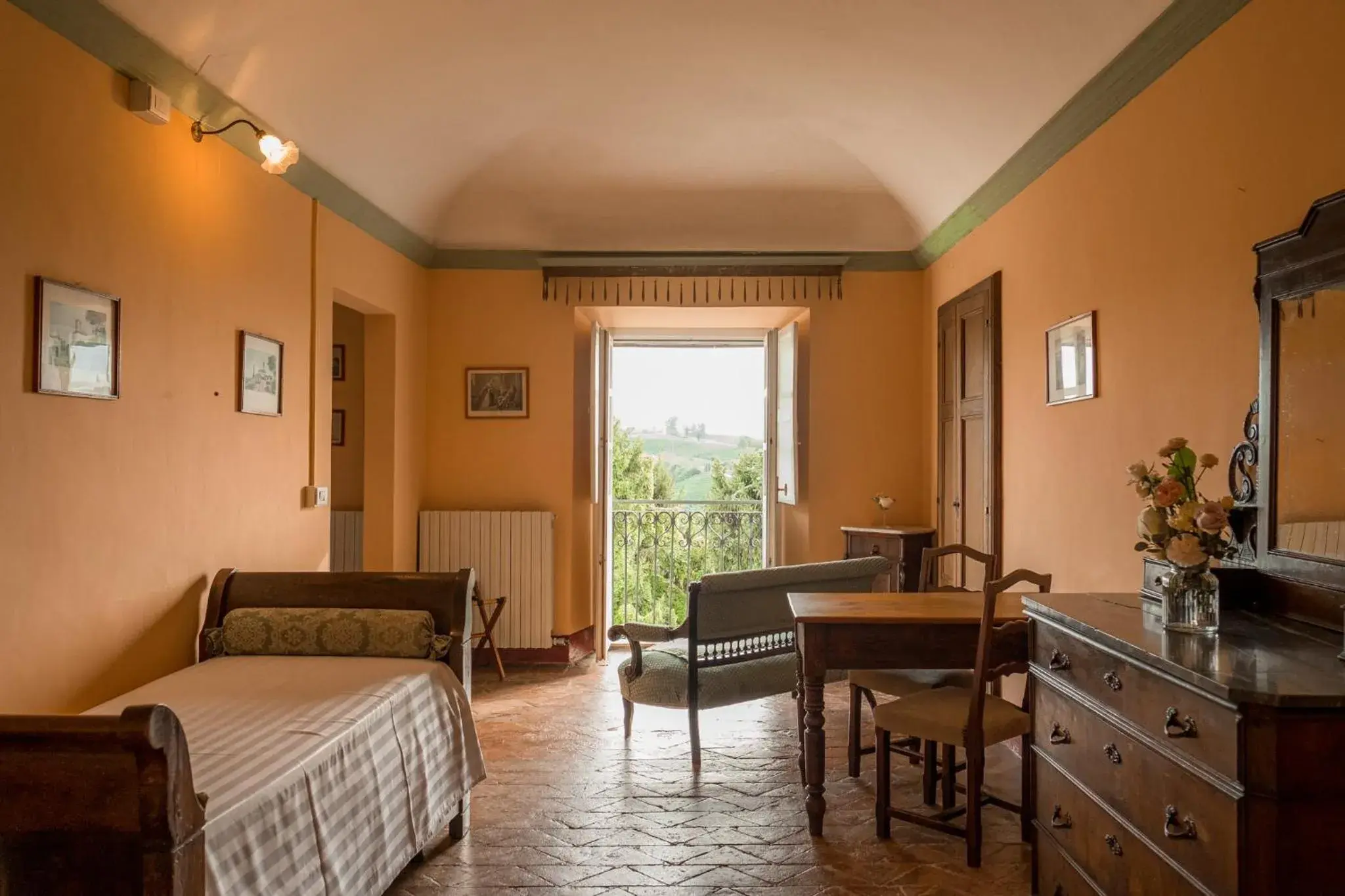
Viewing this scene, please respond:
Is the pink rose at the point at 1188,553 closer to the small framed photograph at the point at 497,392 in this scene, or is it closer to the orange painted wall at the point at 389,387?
the orange painted wall at the point at 389,387

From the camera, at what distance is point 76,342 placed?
8.99 ft

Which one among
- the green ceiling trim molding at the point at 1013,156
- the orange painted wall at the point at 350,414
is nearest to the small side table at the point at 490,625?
the orange painted wall at the point at 350,414

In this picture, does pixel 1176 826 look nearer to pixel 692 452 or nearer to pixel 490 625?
pixel 490 625

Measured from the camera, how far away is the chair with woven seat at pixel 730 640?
3877mm

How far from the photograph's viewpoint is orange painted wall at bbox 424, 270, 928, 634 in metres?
6.12

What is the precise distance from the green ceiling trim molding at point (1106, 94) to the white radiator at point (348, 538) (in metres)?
4.27

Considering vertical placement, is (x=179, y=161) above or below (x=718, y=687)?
above

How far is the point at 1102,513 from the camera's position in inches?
134

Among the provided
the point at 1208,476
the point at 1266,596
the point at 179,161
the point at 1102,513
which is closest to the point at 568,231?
the point at 179,161

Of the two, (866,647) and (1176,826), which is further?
(866,647)

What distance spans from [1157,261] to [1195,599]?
138 centimetres

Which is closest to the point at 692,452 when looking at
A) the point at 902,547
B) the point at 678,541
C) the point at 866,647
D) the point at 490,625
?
the point at 678,541

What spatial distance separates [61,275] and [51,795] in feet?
5.45

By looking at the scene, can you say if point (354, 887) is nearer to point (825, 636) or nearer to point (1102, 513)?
point (825, 636)
